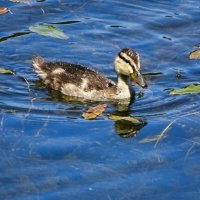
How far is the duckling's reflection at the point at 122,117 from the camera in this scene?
7.61 metres

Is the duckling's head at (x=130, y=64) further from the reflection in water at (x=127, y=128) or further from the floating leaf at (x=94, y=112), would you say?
the reflection in water at (x=127, y=128)

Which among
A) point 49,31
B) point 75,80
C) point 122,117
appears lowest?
point 122,117

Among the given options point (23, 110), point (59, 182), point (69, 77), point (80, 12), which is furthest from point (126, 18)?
point (59, 182)

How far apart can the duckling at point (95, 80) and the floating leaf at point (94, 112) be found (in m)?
0.33

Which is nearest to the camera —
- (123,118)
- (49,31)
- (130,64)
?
(123,118)

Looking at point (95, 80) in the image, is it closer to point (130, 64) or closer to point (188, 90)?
point (130, 64)

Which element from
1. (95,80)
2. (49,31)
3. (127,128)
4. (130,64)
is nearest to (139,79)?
(130,64)

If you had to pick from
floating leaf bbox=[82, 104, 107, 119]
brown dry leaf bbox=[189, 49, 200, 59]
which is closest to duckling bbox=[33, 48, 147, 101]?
floating leaf bbox=[82, 104, 107, 119]

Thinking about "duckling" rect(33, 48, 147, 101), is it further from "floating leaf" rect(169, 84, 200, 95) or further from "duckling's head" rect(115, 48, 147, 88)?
"floating leaf" rect(169, 84, 200, 95)

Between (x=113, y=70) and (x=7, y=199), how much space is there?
3471 millimetres

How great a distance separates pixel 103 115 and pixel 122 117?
0.19 metres

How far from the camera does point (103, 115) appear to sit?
26.2ft

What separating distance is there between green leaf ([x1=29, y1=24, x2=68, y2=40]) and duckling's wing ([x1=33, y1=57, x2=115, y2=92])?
0.80 m

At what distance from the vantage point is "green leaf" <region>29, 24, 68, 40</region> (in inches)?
376
